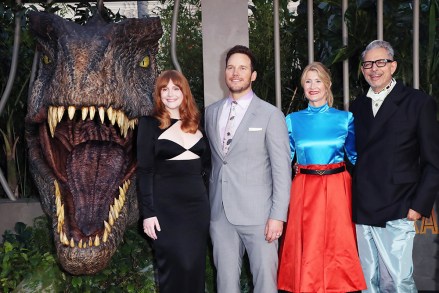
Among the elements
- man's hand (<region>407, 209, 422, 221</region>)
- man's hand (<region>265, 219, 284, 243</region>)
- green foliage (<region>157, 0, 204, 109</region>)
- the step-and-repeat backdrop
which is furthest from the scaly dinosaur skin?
green foliage (<region>157, 0, 204, 109</region>)

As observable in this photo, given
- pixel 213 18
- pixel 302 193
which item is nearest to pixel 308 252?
pixel 302 193

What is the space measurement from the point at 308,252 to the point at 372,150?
2.17 feet

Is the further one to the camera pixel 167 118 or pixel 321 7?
pixel 321 7

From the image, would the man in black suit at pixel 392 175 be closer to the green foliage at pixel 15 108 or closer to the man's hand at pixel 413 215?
the man's hand at pixel 413 215

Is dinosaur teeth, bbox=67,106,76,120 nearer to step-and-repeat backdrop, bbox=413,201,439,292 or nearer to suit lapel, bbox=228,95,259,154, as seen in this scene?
suit lapel, bbox=228,95,259,154

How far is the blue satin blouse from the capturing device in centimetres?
345

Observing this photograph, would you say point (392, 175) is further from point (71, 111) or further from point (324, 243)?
point (71, 111)

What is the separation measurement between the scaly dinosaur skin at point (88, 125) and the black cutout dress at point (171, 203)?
0.27 metres

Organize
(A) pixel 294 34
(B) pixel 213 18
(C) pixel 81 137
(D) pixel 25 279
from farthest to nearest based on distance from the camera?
(A) pixel 294 34 < (B) pixel 213 18 < (D) pixel 25 279 < (C) pixel 81 137

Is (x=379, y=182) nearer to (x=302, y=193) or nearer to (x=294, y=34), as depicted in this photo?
(x=302, y=193)

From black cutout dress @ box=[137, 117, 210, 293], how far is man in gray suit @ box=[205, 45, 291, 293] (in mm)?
165

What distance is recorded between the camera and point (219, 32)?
4.95 m

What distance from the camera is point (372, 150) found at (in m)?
3.38

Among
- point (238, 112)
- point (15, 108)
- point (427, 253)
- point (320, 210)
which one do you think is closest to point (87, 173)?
point (238, 112)
